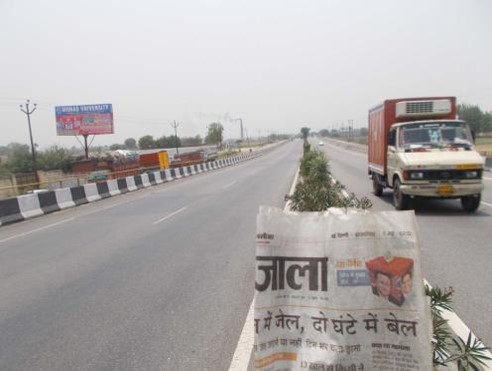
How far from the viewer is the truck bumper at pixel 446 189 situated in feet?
34.3

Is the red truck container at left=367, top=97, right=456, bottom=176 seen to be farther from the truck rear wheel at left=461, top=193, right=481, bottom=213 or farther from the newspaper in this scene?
the newspaper

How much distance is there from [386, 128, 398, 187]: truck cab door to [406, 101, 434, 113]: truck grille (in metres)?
1.07

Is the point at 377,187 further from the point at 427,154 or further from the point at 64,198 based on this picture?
the point at 64,198

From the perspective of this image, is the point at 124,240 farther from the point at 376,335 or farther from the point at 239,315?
the point at 376,335

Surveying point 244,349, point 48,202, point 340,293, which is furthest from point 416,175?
point 48,202

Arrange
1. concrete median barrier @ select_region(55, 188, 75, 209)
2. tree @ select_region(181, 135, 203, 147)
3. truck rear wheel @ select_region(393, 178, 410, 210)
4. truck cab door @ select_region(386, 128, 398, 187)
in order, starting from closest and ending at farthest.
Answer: truck rear wheel @ select_region(393, 178, 410, 210) < truck cab door @ select_region(386, 128, 398, 187) < concrete median barrier @ select_region(55, 188, 75, 209) < tree @ select_region(181, 135, 203, 147)

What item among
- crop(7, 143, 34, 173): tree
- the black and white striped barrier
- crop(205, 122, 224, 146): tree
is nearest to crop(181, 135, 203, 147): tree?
crop(205, 122, 224, 146): tree

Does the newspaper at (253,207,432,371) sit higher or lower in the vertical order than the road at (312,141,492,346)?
higher

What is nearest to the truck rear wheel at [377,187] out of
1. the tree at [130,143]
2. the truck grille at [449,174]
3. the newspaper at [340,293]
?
the truck grille at [449,174]

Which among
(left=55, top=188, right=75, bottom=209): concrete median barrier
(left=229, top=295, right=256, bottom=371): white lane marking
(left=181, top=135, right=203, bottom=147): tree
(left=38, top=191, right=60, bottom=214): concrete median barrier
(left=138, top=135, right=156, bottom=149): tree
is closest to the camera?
(left=229, top=295, right=256, bottom=371): white lane marking

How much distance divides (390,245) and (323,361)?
2.56ft

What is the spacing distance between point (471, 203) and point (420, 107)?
10.8 ft

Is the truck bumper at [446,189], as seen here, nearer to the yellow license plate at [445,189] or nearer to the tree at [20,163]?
the yellow license plate at [445,189]

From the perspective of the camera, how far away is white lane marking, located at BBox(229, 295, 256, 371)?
11.9ft
